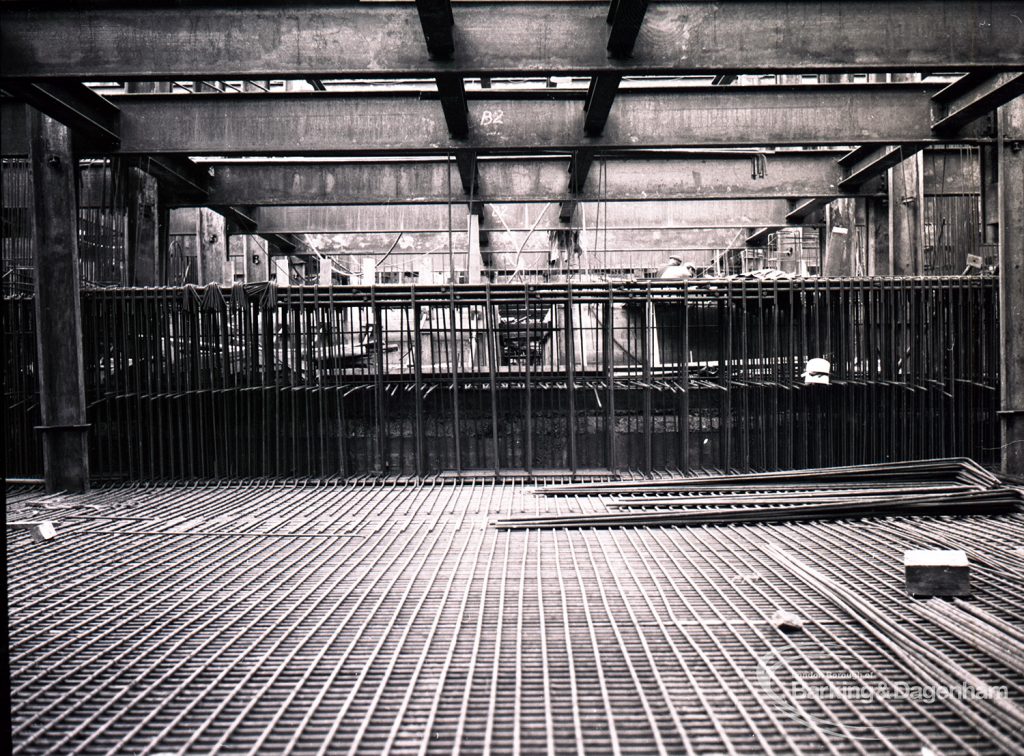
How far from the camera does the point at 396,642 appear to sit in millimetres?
4246

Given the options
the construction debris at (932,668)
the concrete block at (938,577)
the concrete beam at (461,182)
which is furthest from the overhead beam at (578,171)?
the construction debris at (932,668)

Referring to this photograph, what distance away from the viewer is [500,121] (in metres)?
9.42

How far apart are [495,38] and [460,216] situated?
24.9ft

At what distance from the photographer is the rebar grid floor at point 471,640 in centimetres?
321

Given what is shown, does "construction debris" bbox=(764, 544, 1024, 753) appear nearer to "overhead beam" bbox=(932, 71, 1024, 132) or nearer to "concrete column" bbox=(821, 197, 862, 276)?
"overhead beam" bbox=(932, 71, 1024, 132)

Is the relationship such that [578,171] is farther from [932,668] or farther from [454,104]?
[932,668]

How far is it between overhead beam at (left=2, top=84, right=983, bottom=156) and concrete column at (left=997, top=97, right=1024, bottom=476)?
44.0 inches

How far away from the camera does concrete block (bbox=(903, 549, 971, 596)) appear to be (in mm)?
4797

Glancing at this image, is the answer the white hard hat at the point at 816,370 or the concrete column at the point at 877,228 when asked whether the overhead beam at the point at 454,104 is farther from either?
the concrete column at the point at 877,228

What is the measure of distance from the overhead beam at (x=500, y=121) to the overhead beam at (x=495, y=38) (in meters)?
1.75

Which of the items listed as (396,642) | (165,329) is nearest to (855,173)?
(165,329)

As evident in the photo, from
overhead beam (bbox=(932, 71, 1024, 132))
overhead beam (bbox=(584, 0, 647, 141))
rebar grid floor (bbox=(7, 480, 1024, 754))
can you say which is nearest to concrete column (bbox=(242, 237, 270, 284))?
overhead beam (bbox=(584, 0, 647, 141))

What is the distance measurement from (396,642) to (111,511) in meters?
5.23

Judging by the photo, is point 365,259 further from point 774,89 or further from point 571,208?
point 774,89
